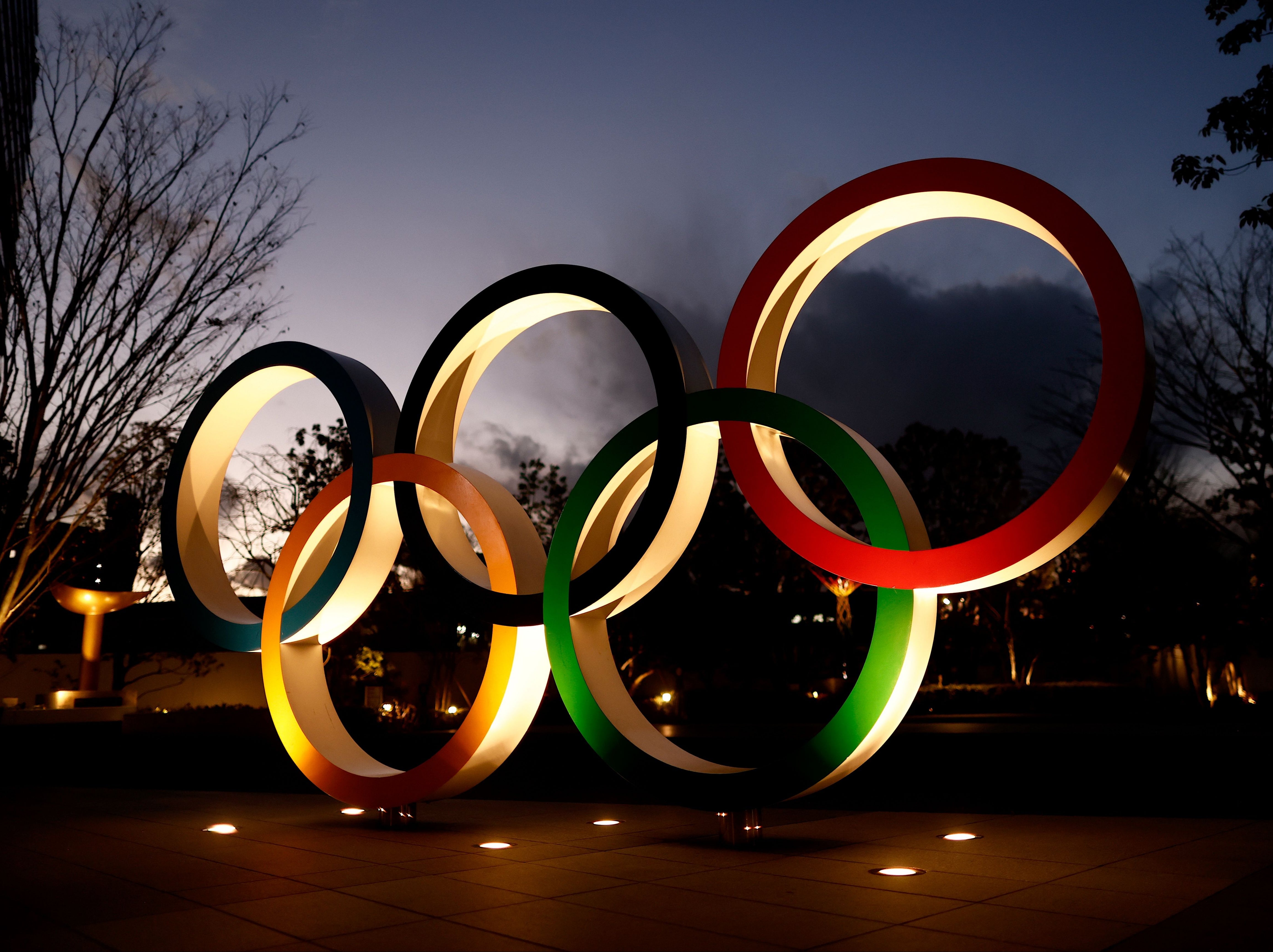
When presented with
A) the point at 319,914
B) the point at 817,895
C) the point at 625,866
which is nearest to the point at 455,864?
the point at 625,866

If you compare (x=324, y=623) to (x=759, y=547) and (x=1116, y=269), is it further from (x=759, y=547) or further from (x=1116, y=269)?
(x=759, y=547)

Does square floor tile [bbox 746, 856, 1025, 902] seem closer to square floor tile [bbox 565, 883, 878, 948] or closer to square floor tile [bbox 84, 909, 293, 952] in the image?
square floor tile [bbox 565, 883, 878, 948]

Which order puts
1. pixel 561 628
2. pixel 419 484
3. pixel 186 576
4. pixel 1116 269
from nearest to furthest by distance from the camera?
1. pixel 1116 269
2. pixel 561 628
3. pixel 419 484
4. pixel 186 576

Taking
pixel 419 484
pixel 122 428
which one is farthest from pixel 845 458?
pixel 122 428

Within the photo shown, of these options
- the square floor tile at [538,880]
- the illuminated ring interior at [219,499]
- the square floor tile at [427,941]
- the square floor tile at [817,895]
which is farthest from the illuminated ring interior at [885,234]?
the illuminated ring interior at [219,499]

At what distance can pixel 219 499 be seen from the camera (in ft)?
35.1

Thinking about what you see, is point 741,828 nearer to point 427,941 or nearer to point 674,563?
point 674,563

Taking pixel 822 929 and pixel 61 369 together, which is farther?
pixel 61 369

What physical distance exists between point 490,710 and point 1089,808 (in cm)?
557

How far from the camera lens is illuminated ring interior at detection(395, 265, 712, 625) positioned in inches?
301

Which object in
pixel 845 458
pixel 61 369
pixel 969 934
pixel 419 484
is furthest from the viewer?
pixel 61 369

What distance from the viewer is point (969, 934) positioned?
16.3 ft

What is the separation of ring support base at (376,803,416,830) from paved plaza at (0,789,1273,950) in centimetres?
16

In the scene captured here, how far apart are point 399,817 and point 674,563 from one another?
143 inches
